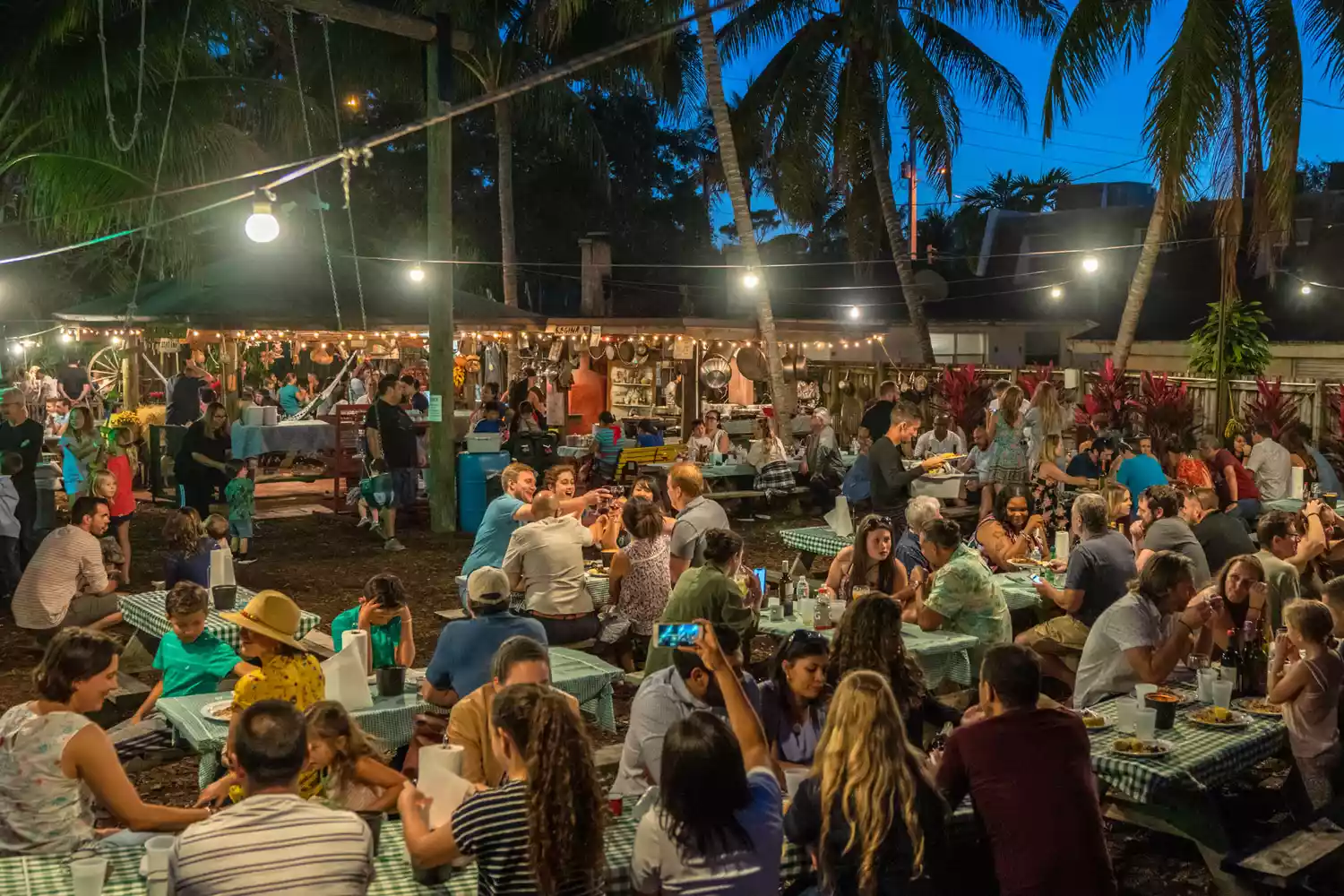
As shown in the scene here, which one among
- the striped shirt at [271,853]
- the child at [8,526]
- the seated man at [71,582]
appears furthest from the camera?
the child at [8,526]

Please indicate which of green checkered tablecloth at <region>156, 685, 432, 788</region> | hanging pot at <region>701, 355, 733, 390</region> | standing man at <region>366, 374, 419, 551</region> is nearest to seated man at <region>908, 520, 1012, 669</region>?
green checkered tablecloth at <region>156, 685, 432, 788</region>

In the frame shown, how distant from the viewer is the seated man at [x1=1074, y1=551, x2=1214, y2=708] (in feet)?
18.7

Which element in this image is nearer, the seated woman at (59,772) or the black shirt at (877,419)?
the seated woman at (59,772)

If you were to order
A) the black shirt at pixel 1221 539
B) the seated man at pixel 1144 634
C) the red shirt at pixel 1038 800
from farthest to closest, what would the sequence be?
the black shirt at pixel 1221 539
the seated man at pixel 1144 634
the red shirt at pixel 1038 800

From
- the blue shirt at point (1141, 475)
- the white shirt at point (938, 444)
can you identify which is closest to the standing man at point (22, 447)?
the blue shirt at point (1141, 475)

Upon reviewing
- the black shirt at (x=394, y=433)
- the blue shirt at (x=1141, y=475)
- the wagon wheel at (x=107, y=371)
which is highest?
the wagon wheel at (x=107, y=371)

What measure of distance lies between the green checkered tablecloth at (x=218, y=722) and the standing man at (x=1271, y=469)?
29.7ft

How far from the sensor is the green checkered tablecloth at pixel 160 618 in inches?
262

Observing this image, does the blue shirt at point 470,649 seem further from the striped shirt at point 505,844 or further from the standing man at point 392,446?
the standing man at point 392,446

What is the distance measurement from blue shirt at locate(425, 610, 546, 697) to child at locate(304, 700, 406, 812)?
111 centimetres

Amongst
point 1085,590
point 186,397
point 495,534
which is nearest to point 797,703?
point 1085,590

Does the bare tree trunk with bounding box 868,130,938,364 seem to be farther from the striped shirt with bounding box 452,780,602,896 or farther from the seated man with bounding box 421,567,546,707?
the striped shirt with bounding box 452,780,602,896

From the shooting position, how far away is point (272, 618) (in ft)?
16.2

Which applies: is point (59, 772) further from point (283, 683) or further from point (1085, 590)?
point (1085, 590)
